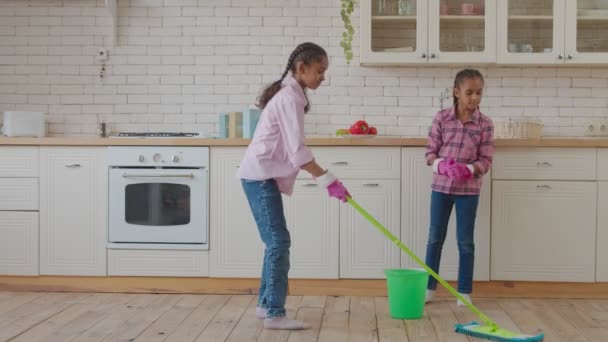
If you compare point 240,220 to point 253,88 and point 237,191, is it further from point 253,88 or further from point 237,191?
point 253,88

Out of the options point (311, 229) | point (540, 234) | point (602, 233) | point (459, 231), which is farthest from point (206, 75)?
point (602, 233)

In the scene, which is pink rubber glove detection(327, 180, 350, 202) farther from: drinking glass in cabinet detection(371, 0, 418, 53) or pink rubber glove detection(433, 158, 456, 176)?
drinking glass in cabinet detection(371, 0, 418, 53)

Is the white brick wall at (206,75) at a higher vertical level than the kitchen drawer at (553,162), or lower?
higher

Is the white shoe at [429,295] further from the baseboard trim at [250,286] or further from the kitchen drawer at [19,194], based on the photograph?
the kitchen drawer at [19,194]

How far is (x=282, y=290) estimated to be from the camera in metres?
3.52

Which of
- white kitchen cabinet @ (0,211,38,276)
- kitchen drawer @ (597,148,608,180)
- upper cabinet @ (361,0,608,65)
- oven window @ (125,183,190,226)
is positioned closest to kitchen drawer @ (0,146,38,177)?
white kitchen cabinet @ (0,211,38,276)

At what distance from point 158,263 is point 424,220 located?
56.3 inches

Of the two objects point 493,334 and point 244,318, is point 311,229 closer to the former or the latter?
point 244,318

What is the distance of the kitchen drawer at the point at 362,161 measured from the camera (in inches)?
171

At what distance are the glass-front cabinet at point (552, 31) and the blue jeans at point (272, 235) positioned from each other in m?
1.92

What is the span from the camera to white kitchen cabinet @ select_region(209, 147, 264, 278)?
4422 millimetres

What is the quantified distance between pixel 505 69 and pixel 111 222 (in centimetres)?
246

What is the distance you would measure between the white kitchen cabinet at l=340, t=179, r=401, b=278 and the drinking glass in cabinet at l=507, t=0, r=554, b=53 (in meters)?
1.20

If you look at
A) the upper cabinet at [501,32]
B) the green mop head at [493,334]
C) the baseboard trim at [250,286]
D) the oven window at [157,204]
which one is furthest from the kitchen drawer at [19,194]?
the green mop head at [493,334]
